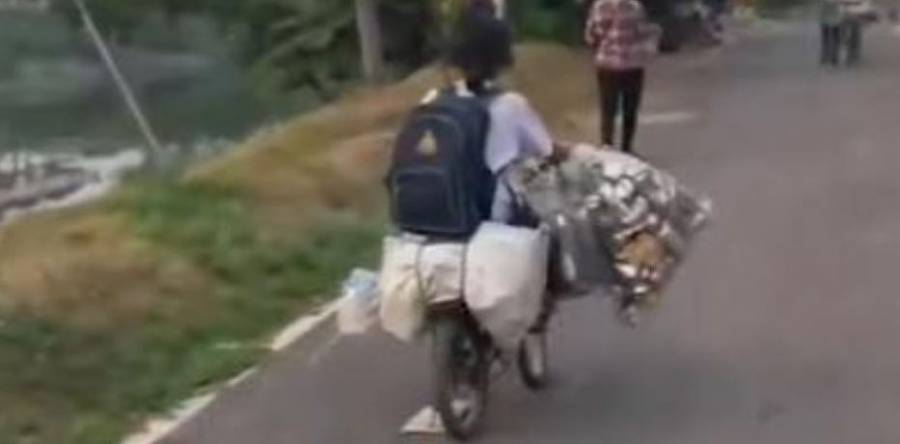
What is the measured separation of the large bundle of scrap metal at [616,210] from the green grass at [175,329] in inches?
72.1

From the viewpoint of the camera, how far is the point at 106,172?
100 feet

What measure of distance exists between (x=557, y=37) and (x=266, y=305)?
2264cm

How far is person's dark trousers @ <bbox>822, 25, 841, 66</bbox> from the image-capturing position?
36500mm

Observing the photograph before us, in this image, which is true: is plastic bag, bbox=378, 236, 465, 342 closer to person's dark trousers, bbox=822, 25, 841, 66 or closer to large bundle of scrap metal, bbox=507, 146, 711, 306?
large bundle of scrap metal, bbox=507, 146, 711, 306

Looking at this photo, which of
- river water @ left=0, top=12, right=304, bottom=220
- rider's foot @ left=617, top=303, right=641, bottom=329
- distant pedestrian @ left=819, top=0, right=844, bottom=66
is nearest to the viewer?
rider's foot @ left=617, top=303, right=641, bottom=329

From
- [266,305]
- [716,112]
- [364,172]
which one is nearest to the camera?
[266,305]

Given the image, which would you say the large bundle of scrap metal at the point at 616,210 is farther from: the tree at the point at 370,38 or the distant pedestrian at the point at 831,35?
the distant pedestrian at the point at 831,35

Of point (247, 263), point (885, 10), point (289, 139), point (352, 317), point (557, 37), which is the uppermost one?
point (352, 317)

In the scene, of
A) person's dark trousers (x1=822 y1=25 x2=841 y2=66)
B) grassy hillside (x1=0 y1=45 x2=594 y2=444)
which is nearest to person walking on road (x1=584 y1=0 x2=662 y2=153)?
grassy hillside (x1=0 y1=45 x2=594 y2=444)

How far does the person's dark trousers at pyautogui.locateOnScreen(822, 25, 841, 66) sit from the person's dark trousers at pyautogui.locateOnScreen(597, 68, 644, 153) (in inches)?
628

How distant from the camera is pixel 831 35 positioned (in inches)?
1439

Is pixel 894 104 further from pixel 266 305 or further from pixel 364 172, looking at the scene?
pixel 266 305

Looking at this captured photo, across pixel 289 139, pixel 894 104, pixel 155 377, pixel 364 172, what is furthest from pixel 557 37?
pixel 155 377

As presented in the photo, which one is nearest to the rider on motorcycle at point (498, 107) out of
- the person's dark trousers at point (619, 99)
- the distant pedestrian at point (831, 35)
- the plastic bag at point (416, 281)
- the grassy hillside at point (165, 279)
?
the plastic bag at point (416, 281)
